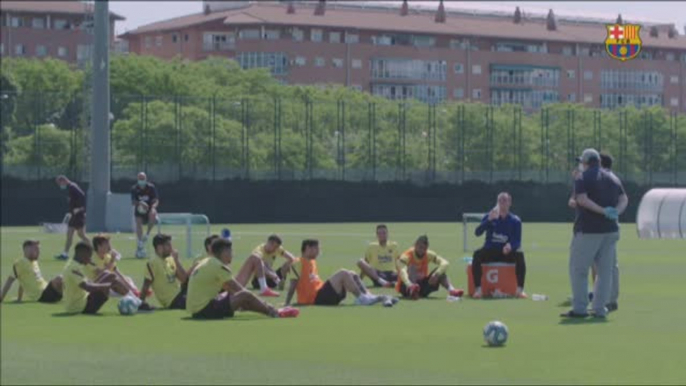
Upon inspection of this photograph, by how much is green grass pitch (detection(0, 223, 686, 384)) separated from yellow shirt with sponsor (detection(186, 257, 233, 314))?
286 millimetres

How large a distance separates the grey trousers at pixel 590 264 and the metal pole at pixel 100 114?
24.3 meters

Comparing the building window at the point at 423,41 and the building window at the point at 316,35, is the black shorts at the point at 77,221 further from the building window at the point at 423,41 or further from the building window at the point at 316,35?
the building window at the point at 316,35

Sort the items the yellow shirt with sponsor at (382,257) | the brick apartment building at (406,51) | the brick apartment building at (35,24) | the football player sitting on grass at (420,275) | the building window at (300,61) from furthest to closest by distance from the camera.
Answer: the building window at (300,61), the brick apartment building at (406,51), the brick apartment building at (35,24), the yellow shirt with sponsor at (382,257), the football player sitting on grass at (420,275)

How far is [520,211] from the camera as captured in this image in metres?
75.6

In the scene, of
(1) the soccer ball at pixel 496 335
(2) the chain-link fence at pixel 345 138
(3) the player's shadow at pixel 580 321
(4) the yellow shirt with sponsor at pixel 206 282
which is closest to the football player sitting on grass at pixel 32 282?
(4) the yellow shirt with sponsor at pixel 206 282

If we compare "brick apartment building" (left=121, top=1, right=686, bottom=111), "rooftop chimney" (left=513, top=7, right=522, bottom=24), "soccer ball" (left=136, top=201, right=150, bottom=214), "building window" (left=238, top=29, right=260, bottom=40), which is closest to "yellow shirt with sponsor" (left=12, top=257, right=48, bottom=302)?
"soccer ball" (left=136, top=201, right=150, bottom=214)

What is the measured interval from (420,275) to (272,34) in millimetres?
100101

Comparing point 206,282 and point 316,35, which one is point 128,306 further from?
point 316,35

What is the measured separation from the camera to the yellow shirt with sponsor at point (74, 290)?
20.4 meters

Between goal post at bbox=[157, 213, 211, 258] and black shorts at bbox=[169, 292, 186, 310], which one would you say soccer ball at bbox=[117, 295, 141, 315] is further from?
goal post at bbox=[157, 213, 211, 258]

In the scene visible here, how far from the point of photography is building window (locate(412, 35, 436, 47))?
11680 centimetres

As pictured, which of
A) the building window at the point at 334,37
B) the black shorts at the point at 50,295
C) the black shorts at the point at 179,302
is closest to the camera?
the black shorts at the point at 179,302

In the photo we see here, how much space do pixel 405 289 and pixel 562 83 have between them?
81338mm

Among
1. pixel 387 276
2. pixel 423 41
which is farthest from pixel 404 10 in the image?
pixel 387 276
